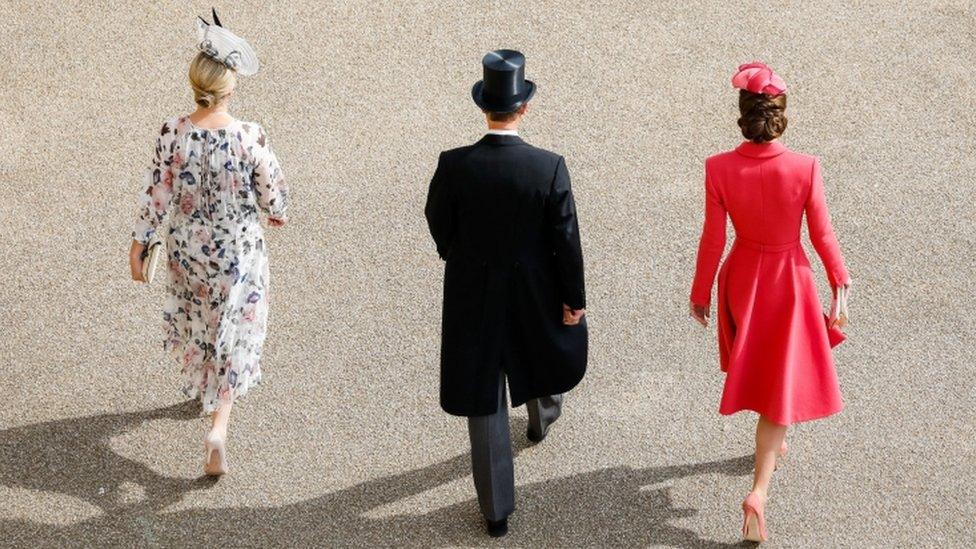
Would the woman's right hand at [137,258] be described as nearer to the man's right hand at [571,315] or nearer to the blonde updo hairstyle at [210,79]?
the blonde updo hairstyle at [210,79]

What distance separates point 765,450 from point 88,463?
115 inches

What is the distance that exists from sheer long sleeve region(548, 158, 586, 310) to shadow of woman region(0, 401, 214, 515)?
1860mm

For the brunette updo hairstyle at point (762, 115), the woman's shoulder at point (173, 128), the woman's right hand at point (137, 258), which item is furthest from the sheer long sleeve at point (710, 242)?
the woman's right hand at point (137, 258)

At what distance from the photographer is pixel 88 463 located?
20.2 feet

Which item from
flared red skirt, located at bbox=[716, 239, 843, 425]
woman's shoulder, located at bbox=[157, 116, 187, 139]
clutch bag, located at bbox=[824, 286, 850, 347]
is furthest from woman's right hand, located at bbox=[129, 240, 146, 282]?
clutch bag, located at bbox=[824, 286, 850, 347]

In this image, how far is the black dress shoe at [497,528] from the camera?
5.75 m

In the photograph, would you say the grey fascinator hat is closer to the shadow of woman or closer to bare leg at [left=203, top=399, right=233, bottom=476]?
bare leg at [left=203, top=399, right=233, bottom=476]

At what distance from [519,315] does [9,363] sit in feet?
8.82

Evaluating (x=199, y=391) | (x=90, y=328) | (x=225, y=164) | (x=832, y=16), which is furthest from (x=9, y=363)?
(x=832, y=16)

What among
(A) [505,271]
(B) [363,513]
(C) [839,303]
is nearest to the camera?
(A) [505,271]

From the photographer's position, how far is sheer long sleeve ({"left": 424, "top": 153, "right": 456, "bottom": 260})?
5285 millimetres

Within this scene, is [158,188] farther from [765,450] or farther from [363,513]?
[765,450]

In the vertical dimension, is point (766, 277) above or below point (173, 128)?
below

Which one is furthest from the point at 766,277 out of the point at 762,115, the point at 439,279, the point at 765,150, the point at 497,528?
the point at 439,279
